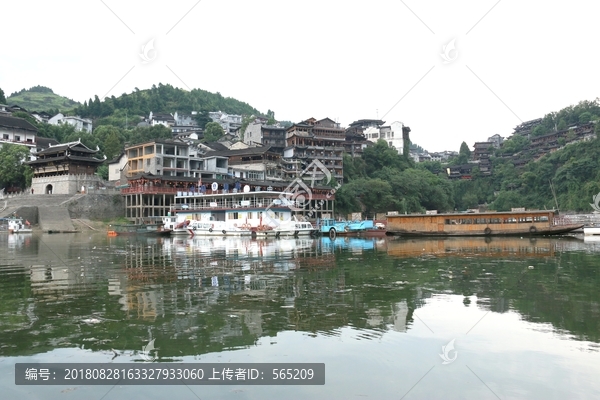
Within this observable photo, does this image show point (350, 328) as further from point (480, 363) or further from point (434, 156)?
point (434, 156)

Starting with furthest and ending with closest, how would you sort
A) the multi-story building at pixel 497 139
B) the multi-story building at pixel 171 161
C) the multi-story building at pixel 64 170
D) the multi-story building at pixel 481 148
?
the multi-story building at pixel 497 139 → the multi-story building at pixel 481 148 → the multi-story building at pixel 171 161 → the multi-story building at pixel 64 170

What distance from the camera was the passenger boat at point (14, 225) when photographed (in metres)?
47.2

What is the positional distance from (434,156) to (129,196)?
99968 millimetres

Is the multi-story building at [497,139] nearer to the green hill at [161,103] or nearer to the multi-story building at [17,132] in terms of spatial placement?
the green hill at [161,103]

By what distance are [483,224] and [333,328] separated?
35.3m

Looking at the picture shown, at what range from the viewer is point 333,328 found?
29.4ft

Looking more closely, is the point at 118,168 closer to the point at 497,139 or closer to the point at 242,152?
the point at 242,152

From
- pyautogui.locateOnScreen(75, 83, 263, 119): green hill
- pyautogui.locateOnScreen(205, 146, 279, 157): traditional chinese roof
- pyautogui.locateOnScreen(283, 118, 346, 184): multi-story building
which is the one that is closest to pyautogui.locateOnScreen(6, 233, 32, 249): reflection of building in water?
pyautogui.locateOnScreen(205, 146, 279, 157): traditional chinese roof

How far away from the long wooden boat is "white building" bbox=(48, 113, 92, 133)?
80856mm

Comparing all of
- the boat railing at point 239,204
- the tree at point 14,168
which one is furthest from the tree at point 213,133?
the boat railing at point 239,204

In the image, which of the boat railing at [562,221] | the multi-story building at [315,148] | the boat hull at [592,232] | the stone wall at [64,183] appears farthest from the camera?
the multi-story building at [315,148]

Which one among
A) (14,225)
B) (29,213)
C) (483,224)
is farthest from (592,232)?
(29,213)

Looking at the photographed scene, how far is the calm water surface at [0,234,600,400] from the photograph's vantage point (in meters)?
6.32

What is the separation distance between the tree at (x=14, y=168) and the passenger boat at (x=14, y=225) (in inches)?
623
